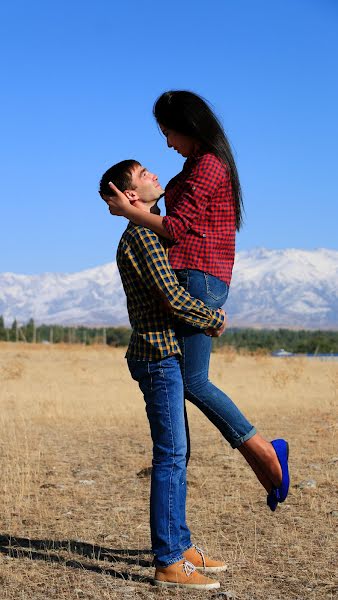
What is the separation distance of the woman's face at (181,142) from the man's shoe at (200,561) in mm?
2085

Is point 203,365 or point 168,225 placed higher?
point 168,225

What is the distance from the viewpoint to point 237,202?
438cm

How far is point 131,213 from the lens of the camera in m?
4.24

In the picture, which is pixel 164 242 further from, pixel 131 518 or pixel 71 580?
pixel 131 518

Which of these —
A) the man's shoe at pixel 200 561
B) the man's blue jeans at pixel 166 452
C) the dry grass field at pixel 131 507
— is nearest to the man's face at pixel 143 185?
the man's blue jeans at pixel 166 452

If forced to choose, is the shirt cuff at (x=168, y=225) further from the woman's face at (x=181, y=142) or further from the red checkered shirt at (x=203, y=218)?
the woman's face at (x=181, y=142)

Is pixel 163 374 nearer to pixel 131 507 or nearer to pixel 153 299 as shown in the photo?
pixel 153 299

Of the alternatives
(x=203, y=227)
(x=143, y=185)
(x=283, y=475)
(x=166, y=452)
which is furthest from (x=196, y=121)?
(x=283, y=475)

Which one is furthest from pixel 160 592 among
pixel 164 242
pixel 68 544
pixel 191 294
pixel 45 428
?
pixel 45 428

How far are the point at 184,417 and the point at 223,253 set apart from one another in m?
0.87

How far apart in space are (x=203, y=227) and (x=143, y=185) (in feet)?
1.35

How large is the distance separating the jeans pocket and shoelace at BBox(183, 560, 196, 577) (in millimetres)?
1319

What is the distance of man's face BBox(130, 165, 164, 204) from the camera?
4.30 meters

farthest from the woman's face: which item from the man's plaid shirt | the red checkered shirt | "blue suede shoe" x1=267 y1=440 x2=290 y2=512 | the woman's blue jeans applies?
"blue suede shoe" x1=267 y1=440 x2=290 y2=512
